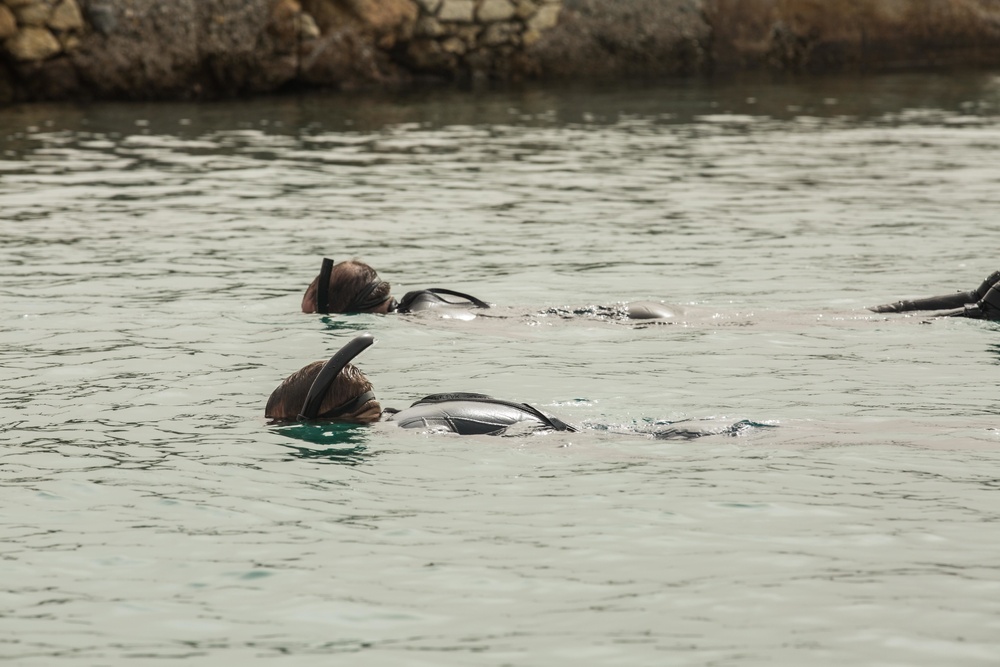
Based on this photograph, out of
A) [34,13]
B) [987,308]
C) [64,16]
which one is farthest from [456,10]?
[987,308]

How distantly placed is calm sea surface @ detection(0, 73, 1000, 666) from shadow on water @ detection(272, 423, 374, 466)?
0.02 meters

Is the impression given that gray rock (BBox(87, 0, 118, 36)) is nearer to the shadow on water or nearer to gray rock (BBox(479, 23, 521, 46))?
gray rock (BBox(479, 23, 521, 46))

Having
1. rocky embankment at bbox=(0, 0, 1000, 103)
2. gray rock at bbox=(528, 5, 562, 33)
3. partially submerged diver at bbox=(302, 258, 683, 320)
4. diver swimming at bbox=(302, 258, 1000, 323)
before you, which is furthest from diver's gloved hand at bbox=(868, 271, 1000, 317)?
gray rock at bbox=(528, 5, 562, 33)

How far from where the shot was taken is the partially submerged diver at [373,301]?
10727 millimetres

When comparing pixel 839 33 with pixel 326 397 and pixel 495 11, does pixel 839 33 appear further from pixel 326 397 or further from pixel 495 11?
pixel 326 397

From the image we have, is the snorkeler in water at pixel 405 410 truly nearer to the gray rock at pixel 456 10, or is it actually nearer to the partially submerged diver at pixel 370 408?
the partially submerged diver at pixel 370 408

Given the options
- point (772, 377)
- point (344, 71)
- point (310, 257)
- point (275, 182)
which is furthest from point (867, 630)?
point (344, 71)

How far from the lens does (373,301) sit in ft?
36.1

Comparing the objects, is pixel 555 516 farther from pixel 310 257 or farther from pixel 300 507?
pixel 310 257

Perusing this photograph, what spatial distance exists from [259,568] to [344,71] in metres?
25.8

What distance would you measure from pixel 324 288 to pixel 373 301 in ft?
1.41

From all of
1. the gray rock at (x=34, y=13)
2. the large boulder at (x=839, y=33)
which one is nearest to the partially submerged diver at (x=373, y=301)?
the gray rock at (x=34, y=13)

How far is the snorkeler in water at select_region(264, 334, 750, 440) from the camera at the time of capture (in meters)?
7.60

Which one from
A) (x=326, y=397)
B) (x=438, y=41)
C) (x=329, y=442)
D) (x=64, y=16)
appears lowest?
(x=329, y=442)
